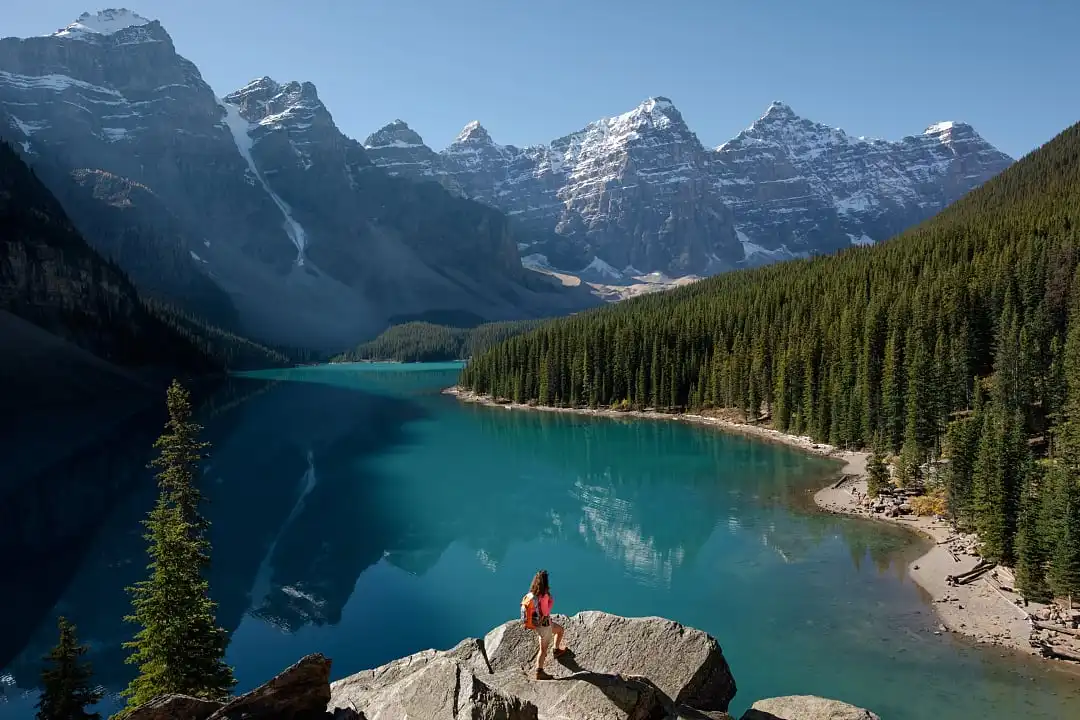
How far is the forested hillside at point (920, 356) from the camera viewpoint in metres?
40.0

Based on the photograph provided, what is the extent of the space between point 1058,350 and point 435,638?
59.2 meters

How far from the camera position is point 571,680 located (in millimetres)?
12945

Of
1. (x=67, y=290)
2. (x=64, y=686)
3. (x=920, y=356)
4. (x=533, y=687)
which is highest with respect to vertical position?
(x=67, y=290)

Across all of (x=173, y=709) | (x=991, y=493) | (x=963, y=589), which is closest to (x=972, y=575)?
(x=963, y=589)

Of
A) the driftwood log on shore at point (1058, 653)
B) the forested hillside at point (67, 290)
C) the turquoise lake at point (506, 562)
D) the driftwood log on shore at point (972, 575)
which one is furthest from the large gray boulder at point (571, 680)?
the forested hillside at point (67, 290)

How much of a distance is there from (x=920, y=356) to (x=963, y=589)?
38.7 m

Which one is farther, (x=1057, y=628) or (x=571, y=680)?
(x=1057, y=628)

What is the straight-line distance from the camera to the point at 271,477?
2953 inches

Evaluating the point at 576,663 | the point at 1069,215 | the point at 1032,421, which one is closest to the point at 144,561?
the point at 576,663

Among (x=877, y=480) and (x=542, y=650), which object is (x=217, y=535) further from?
(x=877, y=480)

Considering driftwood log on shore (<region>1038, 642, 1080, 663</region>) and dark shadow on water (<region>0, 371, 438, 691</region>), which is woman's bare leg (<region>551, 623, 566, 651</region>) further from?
dark shadow on water (<region>0, 371, 438, 691</region>)

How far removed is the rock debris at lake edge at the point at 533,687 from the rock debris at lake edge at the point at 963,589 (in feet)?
70.6

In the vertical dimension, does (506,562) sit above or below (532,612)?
below

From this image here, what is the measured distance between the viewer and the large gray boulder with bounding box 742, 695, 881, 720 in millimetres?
12805
